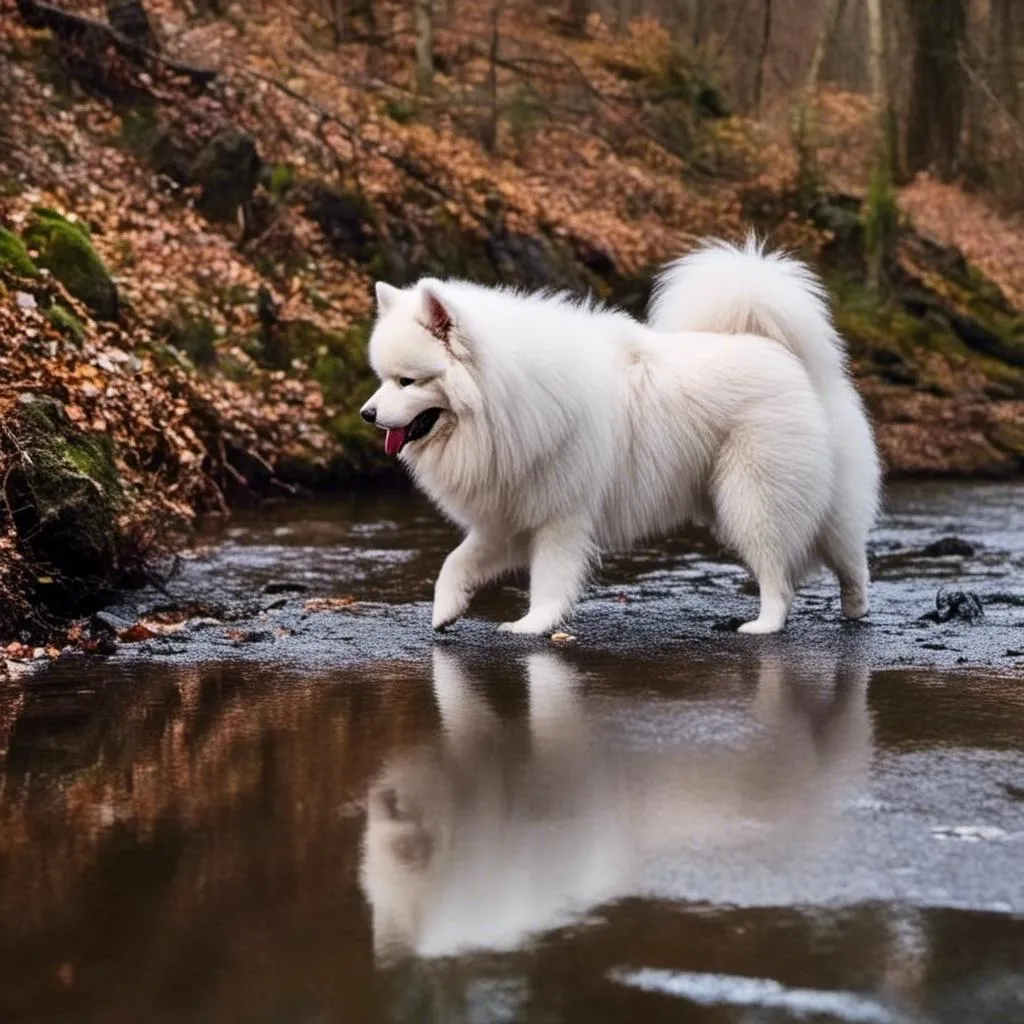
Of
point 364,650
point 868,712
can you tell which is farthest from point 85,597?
point 868,712

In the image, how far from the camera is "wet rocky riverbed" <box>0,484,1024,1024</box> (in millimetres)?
2701

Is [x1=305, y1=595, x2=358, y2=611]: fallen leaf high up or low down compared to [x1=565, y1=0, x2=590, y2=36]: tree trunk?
down

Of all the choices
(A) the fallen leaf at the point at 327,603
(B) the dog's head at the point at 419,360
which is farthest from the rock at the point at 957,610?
(A) the fallen leaf at the point at 327,603

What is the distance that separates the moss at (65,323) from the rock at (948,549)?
5.71 meters

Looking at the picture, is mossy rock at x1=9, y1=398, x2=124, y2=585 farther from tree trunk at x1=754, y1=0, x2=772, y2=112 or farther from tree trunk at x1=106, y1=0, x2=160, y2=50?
tree trunk at x1=754, y1=0, x2=772, y2=112

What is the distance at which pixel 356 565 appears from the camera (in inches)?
355

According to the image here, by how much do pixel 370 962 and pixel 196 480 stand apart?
6.53 m

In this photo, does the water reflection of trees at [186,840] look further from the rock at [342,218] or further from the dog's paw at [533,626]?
the rock at [342,218]

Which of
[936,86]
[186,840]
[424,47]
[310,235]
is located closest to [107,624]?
[186,840]

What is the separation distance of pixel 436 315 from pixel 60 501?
201 cm

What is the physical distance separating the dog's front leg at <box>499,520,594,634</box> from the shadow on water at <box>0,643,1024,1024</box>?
4.29ft

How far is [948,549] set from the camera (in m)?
9.77

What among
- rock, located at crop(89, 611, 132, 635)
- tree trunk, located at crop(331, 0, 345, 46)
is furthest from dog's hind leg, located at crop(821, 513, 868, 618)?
tree trunk, located at crop(331, 0, 345, 46)

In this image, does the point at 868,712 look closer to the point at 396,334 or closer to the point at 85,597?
the point at 396,334
